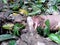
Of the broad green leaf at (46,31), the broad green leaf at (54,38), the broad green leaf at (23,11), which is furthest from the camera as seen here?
the broad green leaf at (23,11)

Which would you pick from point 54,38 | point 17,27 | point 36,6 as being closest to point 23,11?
point 36,6

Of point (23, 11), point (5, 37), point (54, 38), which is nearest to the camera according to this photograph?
point (54, 38)

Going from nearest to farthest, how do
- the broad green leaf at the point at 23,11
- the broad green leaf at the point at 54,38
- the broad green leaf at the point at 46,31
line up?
the broad green leaf at the point at 54,38 < the broad green leaf at the point at 46,31 < the broad green leaf at the point at 23,11

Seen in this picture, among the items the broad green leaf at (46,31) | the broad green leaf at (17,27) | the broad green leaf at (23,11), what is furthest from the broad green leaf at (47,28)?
the broad green leaf at (23,11)

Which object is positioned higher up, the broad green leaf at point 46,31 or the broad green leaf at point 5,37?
the broad green leaf at point 46,31

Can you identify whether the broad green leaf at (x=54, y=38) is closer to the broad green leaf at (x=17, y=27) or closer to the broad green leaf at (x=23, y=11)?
the broad green leaf at (x=17, y=27)

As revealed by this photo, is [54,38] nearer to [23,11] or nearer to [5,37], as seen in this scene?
[5,37]

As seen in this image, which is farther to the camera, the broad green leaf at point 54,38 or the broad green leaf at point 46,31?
the broad green leaf at point 46,31

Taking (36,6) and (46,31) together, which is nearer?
(46,31)

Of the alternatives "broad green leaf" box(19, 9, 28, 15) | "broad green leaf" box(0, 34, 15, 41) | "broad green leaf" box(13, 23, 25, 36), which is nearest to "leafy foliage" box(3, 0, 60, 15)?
"broad green leaf" box(19, 9, 28, 15)

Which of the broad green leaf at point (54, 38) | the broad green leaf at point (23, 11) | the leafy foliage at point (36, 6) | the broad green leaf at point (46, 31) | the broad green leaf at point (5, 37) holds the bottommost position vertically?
the broad green leaf at point (5, 37)

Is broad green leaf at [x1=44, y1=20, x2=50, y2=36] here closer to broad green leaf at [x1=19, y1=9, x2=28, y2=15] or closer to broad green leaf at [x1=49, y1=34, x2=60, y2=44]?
broad green leaf at [x1=49, y1=34, x2=60, y2=44]
